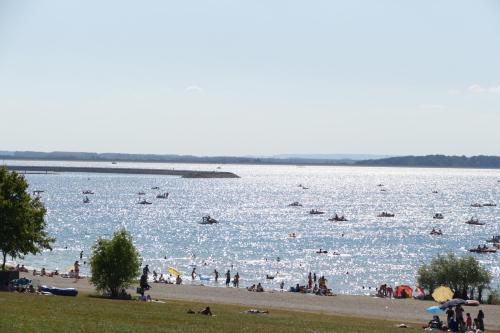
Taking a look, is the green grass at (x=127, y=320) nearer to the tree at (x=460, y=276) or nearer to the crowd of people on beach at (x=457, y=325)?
the crowd of people on beach at (x=457, y=325)

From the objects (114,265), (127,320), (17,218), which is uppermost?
(17,218)

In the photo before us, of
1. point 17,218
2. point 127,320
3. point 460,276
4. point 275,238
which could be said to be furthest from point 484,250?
point 127,320

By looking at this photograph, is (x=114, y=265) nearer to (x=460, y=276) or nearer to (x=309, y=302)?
(x=309, y=302)

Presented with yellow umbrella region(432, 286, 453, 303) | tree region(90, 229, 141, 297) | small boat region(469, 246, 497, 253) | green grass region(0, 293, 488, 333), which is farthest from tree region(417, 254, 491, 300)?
small boat region(469, 246, 497, 253)

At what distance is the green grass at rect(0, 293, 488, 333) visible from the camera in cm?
2472

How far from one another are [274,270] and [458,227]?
226ft

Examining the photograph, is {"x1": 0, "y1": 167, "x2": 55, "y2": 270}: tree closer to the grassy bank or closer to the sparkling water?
the grassy bank

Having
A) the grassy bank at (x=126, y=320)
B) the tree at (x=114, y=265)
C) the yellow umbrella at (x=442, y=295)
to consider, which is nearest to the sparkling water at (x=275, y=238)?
the yellow umbrella at (x=442, y=295)

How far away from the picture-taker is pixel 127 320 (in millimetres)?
27500

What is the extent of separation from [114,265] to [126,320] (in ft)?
39.9

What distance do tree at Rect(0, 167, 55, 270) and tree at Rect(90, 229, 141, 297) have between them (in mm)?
4273

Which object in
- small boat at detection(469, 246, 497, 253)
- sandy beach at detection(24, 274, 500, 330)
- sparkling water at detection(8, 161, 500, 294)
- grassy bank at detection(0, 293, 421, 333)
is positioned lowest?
sparkling water at detection(8, 161, 500, 294)

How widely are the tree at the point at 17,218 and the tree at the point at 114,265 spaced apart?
14.0 feet

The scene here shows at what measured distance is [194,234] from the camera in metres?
117
